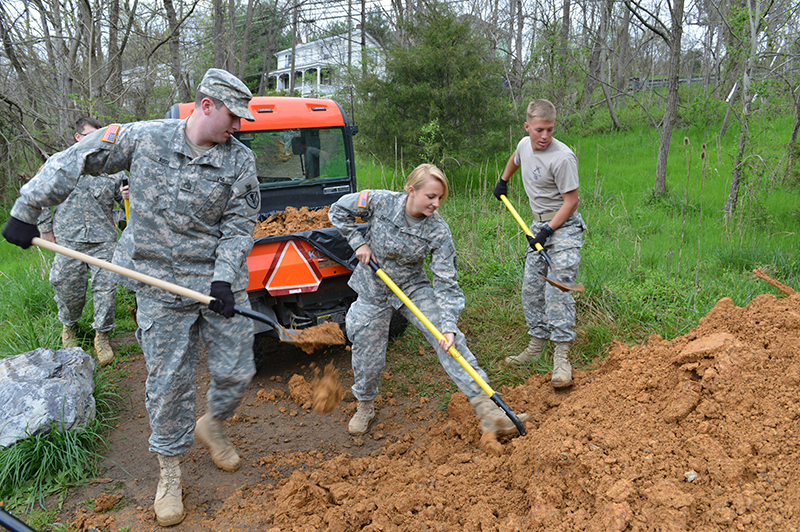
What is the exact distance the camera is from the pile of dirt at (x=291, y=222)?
4371mm

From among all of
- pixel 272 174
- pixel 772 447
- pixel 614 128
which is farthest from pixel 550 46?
pixel 772 447

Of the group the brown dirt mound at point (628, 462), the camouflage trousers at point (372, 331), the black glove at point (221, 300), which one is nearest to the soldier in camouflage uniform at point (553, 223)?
the brown dirt mound at point (628, 462)

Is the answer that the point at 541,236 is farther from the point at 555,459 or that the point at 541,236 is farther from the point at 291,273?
the point at 291,273

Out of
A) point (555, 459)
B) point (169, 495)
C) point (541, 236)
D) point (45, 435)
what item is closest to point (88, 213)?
point (45, 435)

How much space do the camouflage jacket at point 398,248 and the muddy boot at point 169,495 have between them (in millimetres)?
1507

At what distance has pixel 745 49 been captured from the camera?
216 inches

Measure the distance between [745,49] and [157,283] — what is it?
20.2ft

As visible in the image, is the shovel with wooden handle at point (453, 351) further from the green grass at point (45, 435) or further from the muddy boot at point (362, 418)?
the green grass at point (45, 435)

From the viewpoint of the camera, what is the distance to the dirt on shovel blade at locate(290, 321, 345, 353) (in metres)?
3.31

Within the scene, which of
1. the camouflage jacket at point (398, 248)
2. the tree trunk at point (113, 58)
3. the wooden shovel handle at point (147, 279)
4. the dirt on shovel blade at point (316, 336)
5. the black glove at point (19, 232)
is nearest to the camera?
the black glove at point (19, 232)

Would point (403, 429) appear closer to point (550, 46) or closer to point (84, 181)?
point (84, 181)

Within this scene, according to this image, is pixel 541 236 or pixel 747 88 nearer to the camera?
pixel 541 236

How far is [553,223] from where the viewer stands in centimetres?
374

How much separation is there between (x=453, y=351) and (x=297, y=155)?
2.97m
